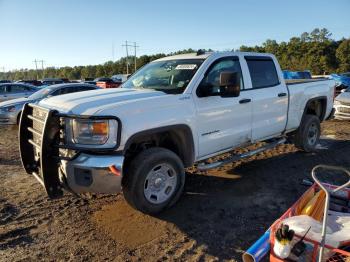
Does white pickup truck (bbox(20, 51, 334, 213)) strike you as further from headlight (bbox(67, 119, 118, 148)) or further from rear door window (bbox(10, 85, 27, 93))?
rear door window (bbox(10, 85, 27, 93))

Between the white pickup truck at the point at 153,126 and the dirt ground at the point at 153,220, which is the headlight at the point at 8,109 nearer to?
the dirt ground at the point at 153,220

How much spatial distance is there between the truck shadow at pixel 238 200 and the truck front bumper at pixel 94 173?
0.93 meters

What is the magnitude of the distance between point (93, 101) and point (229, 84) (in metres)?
1.65

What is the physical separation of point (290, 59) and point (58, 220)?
180 ft

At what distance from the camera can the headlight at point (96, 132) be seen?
3570 millimetres

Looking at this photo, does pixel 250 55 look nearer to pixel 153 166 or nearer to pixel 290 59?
pixel 153 166

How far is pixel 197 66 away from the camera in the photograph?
4.67m

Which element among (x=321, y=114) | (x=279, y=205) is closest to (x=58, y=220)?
(x=279, y=205)

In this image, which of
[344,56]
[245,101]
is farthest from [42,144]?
[344,56]

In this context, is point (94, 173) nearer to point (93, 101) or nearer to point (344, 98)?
point (93, 101)

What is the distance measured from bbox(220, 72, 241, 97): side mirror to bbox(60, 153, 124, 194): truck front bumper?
5.23 ft

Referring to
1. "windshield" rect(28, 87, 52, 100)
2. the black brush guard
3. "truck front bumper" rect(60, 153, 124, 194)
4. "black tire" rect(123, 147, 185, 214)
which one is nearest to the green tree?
"windshield" rect(28, 87, 52, 100)

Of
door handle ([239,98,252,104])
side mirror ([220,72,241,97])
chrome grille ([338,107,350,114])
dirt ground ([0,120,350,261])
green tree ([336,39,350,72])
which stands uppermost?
→ green tree ([336,39,350,72])

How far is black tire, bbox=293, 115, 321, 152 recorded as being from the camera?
22.1 ft
